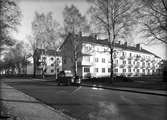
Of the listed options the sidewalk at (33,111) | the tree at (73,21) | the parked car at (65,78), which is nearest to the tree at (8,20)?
the sidewalk at (33,111)

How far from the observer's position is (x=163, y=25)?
68.9 feet

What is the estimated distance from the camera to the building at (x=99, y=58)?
3559 cm

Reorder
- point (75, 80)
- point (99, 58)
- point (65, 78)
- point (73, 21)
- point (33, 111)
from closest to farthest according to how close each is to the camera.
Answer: point (33, 111), point (75, 80), point (65, 78), point (73, 21), point (99, 58)

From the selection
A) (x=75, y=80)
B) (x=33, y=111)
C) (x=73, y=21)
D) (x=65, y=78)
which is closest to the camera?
(x=33, y=111)

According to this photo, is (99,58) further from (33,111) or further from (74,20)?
(33,111)

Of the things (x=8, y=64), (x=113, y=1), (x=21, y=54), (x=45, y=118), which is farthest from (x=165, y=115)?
(x=8, y=64)

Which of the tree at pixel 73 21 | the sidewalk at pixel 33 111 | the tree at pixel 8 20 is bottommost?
the sidewalk at pixel 33 111

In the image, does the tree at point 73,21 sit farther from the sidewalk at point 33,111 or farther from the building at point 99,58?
the sidewalk at point 33,111

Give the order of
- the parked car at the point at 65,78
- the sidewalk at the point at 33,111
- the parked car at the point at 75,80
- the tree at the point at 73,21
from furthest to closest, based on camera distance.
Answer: the tree at the point at 73,21 < the parked car at the point at 65,78 < the parked car at the point at 75,80 < the sidewalk at the point at 33,111

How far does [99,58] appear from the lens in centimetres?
5356

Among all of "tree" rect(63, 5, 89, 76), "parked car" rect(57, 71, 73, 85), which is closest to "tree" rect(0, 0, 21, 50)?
"parked car" rect(57, 71, 73, 85)

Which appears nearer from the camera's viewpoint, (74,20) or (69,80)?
(69,80)

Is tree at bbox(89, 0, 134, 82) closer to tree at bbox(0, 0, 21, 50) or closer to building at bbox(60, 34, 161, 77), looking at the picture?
building at bbox(60, 34, 161, 77)

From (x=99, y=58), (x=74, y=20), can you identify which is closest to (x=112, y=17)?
(x=74, y=20)
